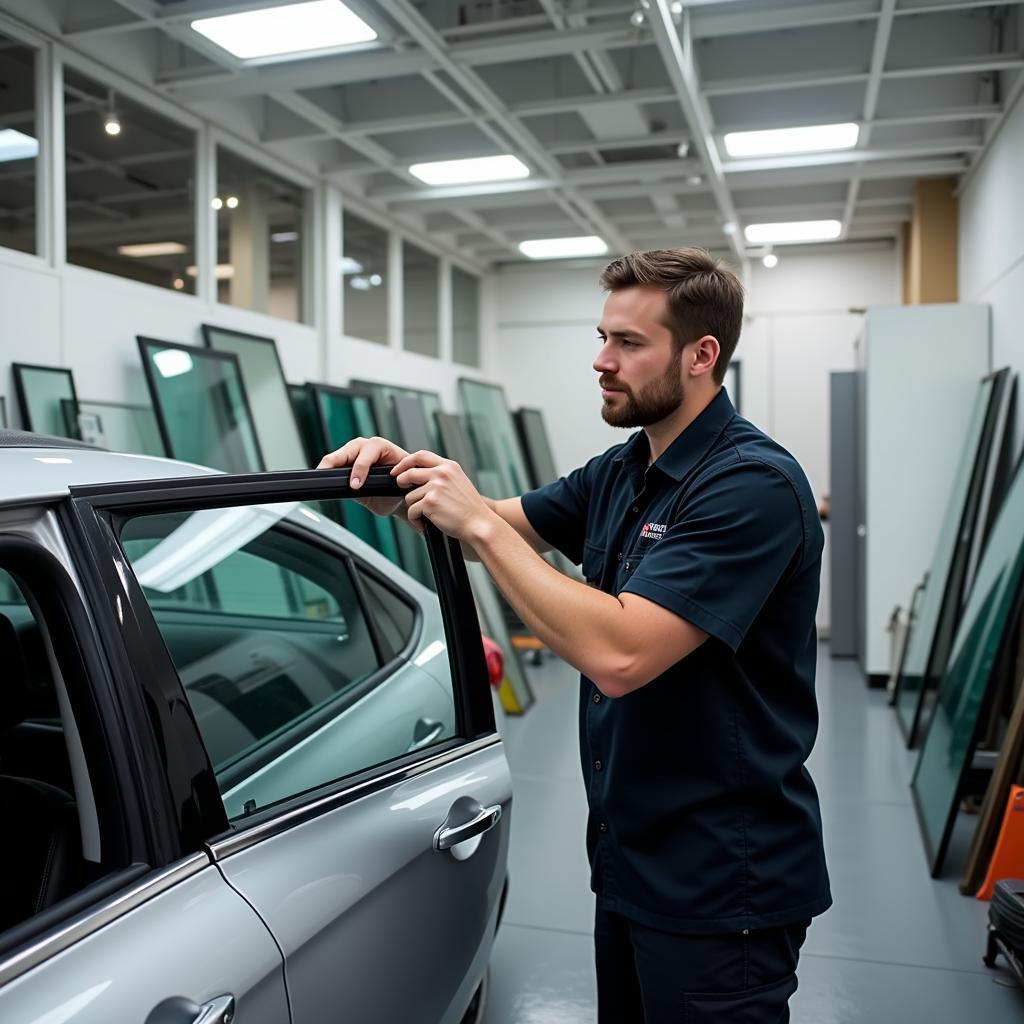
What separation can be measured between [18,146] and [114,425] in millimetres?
1214

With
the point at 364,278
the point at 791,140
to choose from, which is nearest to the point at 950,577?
the point at 791,140

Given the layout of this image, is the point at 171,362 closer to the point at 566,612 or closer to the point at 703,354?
the point at 703,354

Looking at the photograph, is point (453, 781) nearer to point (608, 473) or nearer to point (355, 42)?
point (608, 473)

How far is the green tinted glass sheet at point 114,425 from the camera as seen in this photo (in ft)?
13.6

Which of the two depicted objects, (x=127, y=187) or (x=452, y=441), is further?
(x=452, y=441)

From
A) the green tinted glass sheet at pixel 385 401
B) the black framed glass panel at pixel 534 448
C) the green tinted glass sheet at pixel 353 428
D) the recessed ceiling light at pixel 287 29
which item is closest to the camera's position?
the recessed ceiling light at pixel 287 29

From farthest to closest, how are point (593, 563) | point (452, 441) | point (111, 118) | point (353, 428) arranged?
point (452, 441) → point (353, 428) → point (111, 118) → point (593, 563)

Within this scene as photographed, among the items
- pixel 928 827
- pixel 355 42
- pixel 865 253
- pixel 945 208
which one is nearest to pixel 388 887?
pixel 928 827

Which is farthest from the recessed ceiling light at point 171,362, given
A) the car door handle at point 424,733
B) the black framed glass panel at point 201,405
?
the car door handle at point 424,733

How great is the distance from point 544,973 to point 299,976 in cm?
176

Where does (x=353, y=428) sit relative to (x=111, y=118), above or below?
below

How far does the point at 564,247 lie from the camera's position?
870 cm

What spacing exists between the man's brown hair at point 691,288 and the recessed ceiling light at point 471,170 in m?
4.68

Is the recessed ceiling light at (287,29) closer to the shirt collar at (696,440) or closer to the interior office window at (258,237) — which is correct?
the interior office window at (258,237)
